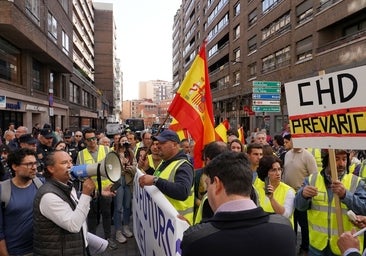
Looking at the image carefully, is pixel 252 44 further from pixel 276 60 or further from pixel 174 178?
pixel 174 178

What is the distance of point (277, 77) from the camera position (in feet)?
93.5

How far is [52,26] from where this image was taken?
25891 mm

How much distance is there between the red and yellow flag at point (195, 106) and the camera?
17.6 feet

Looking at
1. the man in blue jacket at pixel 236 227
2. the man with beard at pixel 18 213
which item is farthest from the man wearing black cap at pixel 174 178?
the man in blue jacket at pixel 236 227

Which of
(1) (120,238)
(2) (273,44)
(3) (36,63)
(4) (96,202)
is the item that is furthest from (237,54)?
(4) (96,202)

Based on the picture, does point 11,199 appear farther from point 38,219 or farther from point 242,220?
point 242,220

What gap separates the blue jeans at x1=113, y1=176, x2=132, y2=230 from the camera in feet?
19.6

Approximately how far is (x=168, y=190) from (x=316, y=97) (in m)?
1.60

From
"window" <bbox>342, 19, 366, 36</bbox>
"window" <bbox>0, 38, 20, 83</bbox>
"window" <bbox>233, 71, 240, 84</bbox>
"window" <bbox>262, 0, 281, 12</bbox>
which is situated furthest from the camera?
"window" <bbox>233, 71, 240, 84</bbox>

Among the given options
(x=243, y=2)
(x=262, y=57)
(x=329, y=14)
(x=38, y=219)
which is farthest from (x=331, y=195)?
(x=243, y=2)

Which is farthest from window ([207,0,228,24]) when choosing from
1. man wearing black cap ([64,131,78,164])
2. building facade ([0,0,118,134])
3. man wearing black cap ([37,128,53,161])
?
man wearing black cap ([37,128,53,161])

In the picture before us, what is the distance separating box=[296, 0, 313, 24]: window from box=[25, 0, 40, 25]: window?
17.9 meters

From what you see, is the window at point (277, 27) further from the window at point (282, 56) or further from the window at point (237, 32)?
the window at point (237, 32)

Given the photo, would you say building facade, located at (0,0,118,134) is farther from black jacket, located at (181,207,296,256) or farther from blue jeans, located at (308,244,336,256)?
black jacket, located at (181,207,296,256)
